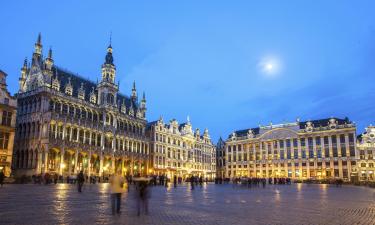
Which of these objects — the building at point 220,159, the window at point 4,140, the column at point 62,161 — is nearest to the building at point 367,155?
the building at point 220,159

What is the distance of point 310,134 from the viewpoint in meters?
105

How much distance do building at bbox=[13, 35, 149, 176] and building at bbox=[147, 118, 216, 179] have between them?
924 cm

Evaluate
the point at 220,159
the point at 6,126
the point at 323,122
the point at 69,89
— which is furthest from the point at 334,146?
the point at 6,126

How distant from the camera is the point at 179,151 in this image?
101 m

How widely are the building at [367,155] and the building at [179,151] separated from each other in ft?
157

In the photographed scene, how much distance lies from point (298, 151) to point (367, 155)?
1989cm

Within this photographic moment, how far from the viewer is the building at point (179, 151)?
302 feet

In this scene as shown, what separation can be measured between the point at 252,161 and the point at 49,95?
254 feet

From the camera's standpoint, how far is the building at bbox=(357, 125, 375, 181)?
9369cm

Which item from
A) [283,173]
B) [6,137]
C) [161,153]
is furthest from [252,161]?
[6,137]

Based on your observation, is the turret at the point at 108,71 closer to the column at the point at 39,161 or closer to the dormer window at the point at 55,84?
the dormer window at the point at 55,84

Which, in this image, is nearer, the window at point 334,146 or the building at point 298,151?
the building at point 298,151

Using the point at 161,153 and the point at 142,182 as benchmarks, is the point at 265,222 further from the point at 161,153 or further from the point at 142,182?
the point at 161,153

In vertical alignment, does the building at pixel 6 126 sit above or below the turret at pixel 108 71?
below
